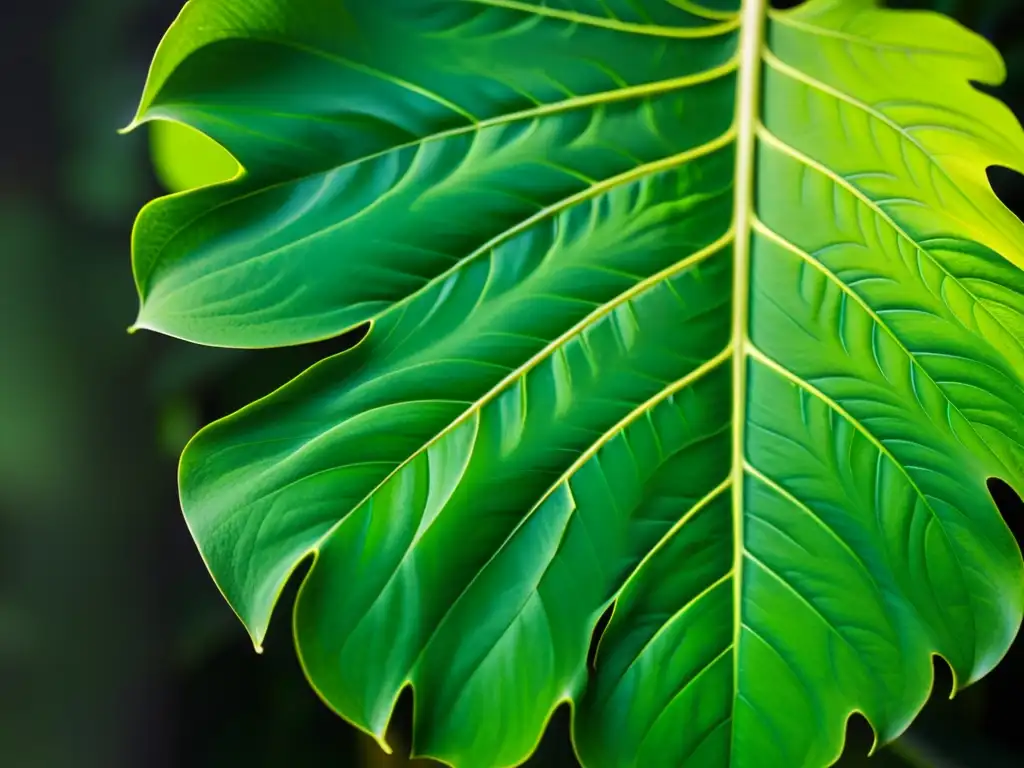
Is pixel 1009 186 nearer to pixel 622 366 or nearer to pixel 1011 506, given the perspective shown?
pixel 1011 506

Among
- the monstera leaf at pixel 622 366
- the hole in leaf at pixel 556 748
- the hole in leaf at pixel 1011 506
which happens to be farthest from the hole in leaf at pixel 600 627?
the hole in leaf at pixel 1011 506

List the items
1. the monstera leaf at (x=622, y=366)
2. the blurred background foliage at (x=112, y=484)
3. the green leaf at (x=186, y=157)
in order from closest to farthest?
the monstera leaf at (x=622, y=366)
the green leaf at (x=186, y=157)
the blurred background foliage at (x=112, y=484)

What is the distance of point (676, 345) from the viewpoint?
1.92 feet

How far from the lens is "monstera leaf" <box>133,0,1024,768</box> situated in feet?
1.73

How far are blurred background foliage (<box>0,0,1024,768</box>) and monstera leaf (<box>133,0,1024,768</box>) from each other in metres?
0.36

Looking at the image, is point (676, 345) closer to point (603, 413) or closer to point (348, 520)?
point (603, 413)

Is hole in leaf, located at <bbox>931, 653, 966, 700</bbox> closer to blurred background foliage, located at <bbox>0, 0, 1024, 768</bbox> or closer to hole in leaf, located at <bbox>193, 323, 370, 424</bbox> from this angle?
blurred background foliage, located at <bbox>0, 0, 1024, 768</bbox>

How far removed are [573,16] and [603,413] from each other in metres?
0.26

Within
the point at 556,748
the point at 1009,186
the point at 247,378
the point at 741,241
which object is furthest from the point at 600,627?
the point at 1009,186

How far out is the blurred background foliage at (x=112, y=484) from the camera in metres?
0.84

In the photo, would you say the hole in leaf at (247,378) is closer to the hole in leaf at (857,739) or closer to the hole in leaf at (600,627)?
the hole in leaf at (600,627)

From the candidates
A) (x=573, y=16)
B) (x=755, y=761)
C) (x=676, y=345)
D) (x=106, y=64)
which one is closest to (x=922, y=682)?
(x=755, y=761)

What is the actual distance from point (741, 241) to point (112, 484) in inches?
27.3

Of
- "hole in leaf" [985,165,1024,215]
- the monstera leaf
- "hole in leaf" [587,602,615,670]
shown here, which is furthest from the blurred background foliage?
the monstera leaf
